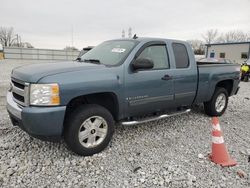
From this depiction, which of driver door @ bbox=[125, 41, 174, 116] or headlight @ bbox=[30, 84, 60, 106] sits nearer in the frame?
headlight @ bbox=[30, 84, 60, 106]

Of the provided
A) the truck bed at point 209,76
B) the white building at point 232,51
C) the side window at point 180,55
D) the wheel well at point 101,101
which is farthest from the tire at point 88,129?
the white building at point 232,51

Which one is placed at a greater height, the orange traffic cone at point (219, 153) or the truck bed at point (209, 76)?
the truck bed at point (209, 76)

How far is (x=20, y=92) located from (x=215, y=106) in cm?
448

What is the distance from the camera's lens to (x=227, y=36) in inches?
2825

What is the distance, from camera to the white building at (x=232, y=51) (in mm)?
28891

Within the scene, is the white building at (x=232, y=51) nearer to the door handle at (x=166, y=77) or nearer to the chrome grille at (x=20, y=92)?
the door handle at (x=166, y=77)

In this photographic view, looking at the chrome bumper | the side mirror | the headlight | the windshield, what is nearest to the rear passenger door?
the side mirror

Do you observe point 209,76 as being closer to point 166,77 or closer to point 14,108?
point 166,77

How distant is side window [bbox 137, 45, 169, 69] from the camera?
12.8 feet

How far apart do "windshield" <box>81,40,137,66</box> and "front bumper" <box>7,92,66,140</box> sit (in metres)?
1.26

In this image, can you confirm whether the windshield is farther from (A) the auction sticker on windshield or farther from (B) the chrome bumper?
(B) the chrome bumper

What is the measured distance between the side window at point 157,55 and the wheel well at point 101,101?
3.20 ft

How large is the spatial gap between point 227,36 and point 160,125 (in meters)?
77.7

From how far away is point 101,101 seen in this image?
11.6 feet
